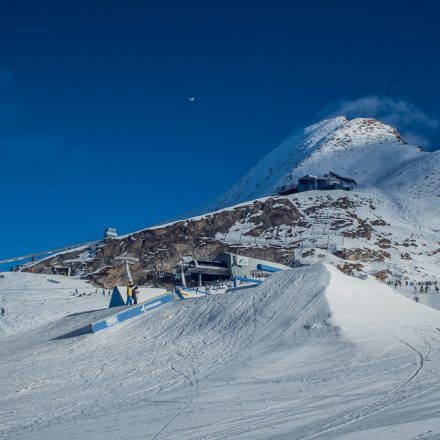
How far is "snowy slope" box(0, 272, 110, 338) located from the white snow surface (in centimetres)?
517

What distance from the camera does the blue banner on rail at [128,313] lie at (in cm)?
2180

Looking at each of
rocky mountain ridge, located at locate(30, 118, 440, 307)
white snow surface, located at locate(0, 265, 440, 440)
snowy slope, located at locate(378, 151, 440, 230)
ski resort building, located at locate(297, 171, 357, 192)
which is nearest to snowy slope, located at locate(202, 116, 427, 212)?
snowy slope, located at locate(378, 151, 440, 230)

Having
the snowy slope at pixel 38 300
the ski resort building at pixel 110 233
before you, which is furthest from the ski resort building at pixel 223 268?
the ski resort building at pixel 110 233

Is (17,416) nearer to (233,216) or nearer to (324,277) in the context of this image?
(324,277)

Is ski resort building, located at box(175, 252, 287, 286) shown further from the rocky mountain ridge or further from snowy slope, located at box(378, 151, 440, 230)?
snowy slope, located at box(378, 151, 440, 230)

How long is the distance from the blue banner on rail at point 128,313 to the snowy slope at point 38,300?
8.96 meters

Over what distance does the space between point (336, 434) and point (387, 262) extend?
49.4 meters

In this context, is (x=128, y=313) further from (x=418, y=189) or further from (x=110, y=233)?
(x=418, y=189)

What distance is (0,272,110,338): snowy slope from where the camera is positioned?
3002 centimetres

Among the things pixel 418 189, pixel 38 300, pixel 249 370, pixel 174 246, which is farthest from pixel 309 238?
pixel 249 370

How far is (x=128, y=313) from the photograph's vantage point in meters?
22.6

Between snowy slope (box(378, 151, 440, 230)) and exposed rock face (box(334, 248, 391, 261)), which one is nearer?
exposed rock face (box(334, 248, 391, 261))

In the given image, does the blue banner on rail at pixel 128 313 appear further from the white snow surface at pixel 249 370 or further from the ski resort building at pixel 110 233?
the ski resort building at pixel 110 233

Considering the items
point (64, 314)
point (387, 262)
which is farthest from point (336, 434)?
point (387, 262)
